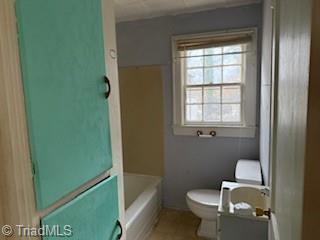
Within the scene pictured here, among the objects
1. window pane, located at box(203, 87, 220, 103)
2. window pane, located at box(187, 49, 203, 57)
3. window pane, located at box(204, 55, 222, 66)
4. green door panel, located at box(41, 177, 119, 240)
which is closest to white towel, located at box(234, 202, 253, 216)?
green door panel, located at box(41, 177, 119, 240)

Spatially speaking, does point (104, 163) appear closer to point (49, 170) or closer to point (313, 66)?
point (49, 170)

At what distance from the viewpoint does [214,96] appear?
272 cm

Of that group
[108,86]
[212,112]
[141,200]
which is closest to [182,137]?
[212,112]

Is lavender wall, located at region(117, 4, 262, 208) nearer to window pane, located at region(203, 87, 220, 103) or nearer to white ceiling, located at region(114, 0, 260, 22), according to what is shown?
white ceiling, located at region(114, 0, 260, 22)

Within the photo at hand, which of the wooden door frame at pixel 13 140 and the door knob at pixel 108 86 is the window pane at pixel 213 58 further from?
the wooden door frame at pixel 13 140

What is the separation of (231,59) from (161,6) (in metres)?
0.97

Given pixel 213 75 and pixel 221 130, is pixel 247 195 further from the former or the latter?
pixel 213 75

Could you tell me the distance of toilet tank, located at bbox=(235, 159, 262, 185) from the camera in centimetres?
202

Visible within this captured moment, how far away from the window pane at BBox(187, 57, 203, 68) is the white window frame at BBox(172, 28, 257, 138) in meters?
0.12

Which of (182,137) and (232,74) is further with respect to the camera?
(182,137)

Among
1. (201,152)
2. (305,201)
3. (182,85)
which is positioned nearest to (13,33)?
(305,201)

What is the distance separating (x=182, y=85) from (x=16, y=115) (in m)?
2.25

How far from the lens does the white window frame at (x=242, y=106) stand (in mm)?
2477

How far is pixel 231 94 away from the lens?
8.68 feet
